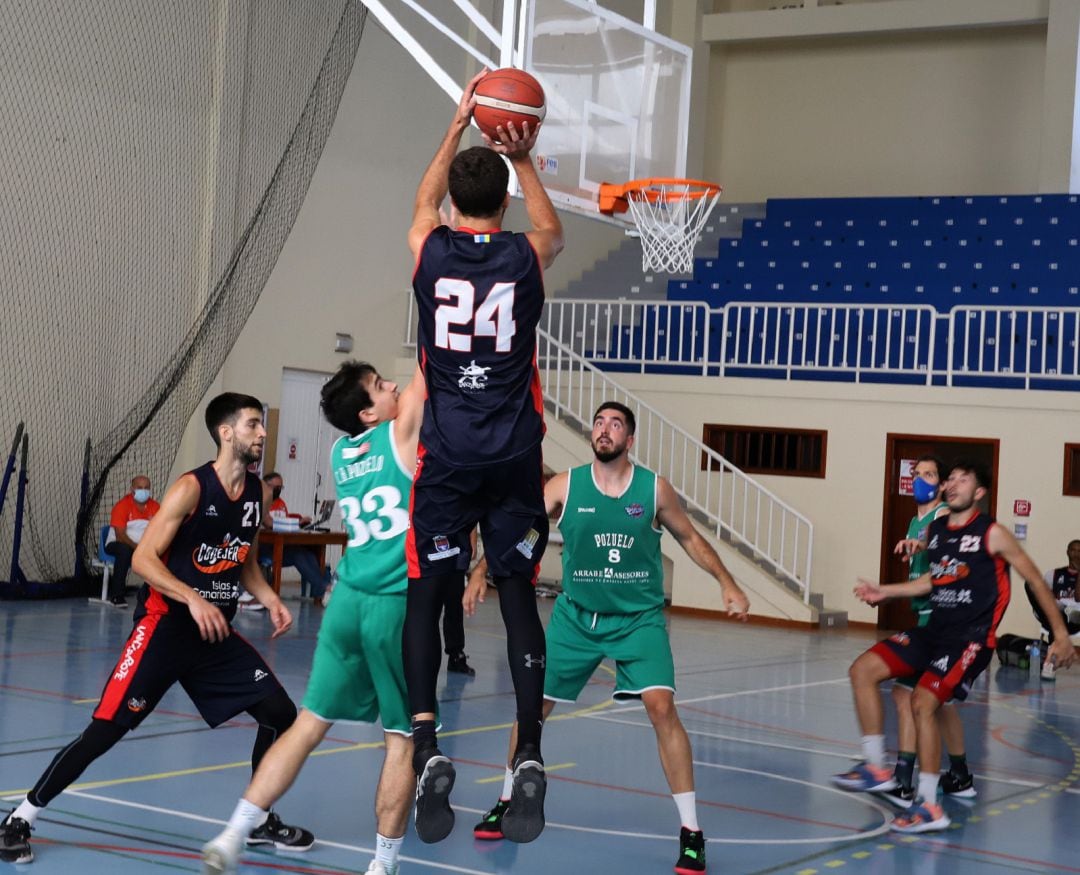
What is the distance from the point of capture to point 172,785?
6.77 m

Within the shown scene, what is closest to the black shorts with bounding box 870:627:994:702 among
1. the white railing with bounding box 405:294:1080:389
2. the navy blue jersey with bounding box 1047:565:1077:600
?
the navy blue jersey with bounding box 1047:565:1077:600

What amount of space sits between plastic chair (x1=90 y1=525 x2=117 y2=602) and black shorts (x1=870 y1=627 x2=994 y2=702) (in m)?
9.37

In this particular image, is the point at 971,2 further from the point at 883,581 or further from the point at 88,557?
the point at 88,557

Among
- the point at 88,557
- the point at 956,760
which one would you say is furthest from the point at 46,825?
the point at 88,557

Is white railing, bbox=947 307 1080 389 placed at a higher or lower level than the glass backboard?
lower

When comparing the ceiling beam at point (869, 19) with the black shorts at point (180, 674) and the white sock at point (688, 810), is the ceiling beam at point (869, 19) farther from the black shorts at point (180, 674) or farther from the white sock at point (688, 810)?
the black shorts at point (180, 674)

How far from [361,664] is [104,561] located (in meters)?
10.5

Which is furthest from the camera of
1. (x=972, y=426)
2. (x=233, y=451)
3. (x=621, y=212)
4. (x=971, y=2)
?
(x=971, y=2)

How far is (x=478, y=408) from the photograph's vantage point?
433 cm

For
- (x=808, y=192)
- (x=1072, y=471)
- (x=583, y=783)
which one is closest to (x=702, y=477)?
(x=1072, y=471)

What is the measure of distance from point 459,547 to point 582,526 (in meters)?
2.06

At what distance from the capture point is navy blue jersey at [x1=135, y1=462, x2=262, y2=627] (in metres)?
5.70

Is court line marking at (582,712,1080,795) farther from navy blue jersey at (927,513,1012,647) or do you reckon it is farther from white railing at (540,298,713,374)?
white railing at (540,298,713,374)

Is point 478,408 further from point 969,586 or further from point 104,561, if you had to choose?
point 104,561
